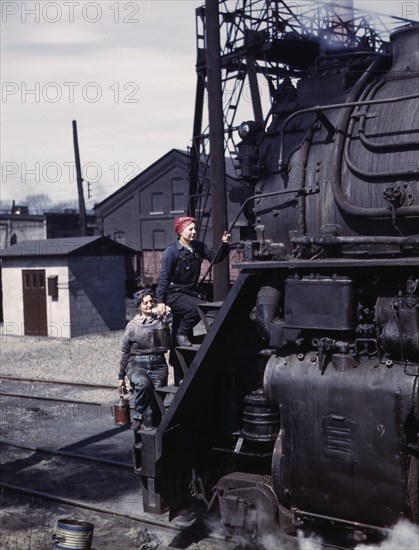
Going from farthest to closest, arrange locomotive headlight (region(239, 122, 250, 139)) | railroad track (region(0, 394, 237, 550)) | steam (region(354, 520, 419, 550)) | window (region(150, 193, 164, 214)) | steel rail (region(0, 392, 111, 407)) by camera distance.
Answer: window (region(150, 193, 164, 214))
steel rail (region(0, 392, 111, 407))
railroad track (region(0, 394, 237, 550))
locomotive headlight (region(239, 122, 250, 139))
steam (region(354, 520, 419, 550))

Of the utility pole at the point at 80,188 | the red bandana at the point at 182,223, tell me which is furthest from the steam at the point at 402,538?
the utility pole at the point at 80,188

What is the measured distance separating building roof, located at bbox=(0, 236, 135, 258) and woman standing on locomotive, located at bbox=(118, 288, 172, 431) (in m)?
14.3

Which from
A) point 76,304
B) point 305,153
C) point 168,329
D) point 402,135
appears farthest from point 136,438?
point 76,304

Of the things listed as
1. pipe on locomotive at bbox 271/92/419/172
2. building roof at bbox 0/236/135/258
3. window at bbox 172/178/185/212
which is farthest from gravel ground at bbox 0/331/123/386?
window at bbox 172/178/185/212

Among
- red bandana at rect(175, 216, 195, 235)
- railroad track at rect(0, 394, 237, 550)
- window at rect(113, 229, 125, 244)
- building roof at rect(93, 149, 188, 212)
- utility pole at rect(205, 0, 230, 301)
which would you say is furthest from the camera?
window at rect(113, 229, 125, 244)

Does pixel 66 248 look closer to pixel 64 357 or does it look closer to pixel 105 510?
pixel 64 357

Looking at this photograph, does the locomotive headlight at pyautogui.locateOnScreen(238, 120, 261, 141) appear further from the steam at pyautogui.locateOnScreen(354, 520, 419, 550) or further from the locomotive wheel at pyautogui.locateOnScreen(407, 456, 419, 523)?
the steam at pyautogui.locateOnScreen(354, 520, 419, 550)

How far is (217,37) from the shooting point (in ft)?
36.5

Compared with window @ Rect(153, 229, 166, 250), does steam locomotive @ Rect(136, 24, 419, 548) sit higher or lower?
lower

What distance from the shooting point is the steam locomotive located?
460cm

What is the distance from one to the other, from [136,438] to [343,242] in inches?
99.9

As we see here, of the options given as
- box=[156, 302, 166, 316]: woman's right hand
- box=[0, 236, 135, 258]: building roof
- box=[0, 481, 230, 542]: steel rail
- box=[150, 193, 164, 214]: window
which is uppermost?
box=[150, 193, 164, 214]: window

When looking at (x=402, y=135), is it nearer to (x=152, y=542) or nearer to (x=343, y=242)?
(x=343, y=242)

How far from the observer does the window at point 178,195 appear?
40.5 metres
